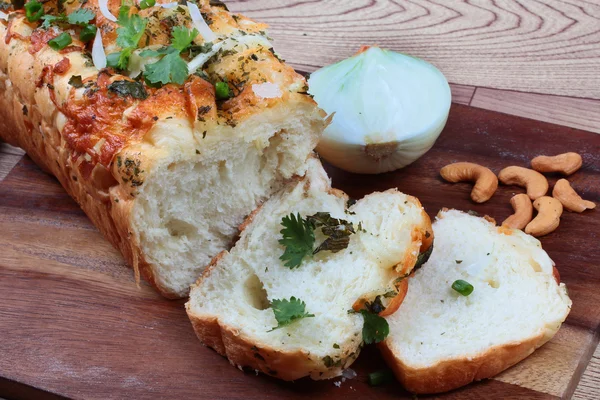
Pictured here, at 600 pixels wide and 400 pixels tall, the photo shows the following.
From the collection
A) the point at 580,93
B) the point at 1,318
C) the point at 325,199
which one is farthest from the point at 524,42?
the point at 1,318

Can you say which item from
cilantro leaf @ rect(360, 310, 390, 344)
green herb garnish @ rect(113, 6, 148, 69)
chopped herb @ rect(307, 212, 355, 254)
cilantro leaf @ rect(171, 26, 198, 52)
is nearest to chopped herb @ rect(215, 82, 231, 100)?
cilantro leaf @ rect(171, 26, 198, 52)

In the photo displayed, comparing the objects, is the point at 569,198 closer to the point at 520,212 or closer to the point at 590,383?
the point at 520,212

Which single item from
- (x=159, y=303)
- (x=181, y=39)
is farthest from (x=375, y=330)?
(x=181, y=39)

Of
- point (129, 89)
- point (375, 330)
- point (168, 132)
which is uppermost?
point (129, 89)

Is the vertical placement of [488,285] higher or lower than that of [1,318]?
higher

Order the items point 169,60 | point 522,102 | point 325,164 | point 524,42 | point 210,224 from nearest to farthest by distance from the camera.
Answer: point 169,60, point 210,224, point 325,164, point 522,102, point 524,42

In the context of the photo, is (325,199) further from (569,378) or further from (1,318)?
(1,318)

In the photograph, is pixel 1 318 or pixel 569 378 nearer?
pixel 569 378

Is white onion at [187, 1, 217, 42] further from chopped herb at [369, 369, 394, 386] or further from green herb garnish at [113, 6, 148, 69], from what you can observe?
chopped herb at [369, 369, 394, 386]
